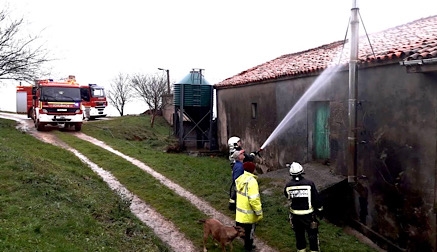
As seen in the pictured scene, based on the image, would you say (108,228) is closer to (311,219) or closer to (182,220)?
(182,220)

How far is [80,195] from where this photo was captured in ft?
27.5

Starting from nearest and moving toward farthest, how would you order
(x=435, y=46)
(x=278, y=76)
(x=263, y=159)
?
(x=435, y=46), (x=278, y=76), (x=263, y=159)

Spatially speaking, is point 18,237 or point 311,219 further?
point 311,219

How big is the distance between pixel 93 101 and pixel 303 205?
27.6m

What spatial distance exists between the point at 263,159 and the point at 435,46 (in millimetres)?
9101

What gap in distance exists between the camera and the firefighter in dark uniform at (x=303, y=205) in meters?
6.54

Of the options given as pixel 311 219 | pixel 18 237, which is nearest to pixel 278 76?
pixel 311 219

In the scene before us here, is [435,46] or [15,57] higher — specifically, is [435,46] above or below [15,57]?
below

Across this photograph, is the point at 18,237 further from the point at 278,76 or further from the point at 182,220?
the point at 278,76

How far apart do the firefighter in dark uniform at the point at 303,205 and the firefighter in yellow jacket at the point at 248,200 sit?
0.64 metres

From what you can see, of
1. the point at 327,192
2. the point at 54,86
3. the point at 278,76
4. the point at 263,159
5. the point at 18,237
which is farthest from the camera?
the point at 54,86

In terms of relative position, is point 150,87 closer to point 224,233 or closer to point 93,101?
point 93,101

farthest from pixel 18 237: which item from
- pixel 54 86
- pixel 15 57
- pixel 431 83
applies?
pixel 15 57

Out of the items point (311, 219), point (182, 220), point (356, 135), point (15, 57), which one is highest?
point (15, 57)
